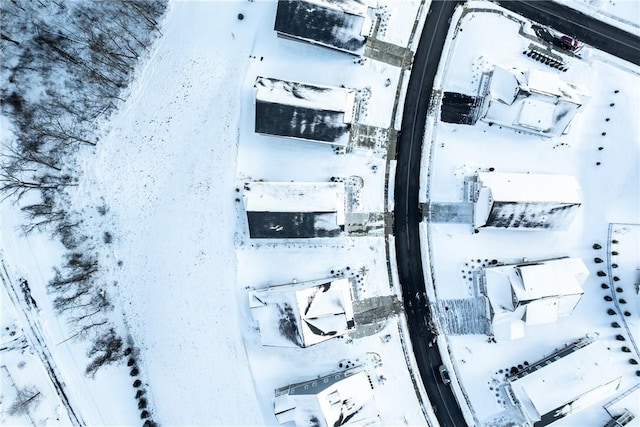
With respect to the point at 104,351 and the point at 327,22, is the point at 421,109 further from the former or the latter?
the point at 104,351

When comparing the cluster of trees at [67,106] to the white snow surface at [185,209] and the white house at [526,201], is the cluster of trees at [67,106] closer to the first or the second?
the white snow surface at [185,209]

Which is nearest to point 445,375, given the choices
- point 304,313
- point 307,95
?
point 304,313

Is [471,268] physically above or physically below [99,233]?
above

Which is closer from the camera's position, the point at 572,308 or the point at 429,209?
the point at 572,308

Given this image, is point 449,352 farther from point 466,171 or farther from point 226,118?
point 226,118

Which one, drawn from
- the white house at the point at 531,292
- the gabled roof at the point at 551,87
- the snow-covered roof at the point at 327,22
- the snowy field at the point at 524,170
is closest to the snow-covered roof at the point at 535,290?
the white house at the point at 531,292

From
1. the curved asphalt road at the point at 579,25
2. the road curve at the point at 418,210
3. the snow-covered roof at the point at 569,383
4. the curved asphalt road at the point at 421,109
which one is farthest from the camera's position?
the curved asphalt road at the point at 579,25

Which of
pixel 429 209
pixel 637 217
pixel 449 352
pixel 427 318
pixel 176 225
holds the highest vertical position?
pixel 637 217

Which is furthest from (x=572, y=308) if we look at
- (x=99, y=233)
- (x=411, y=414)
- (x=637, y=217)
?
(x=99, y=233)
